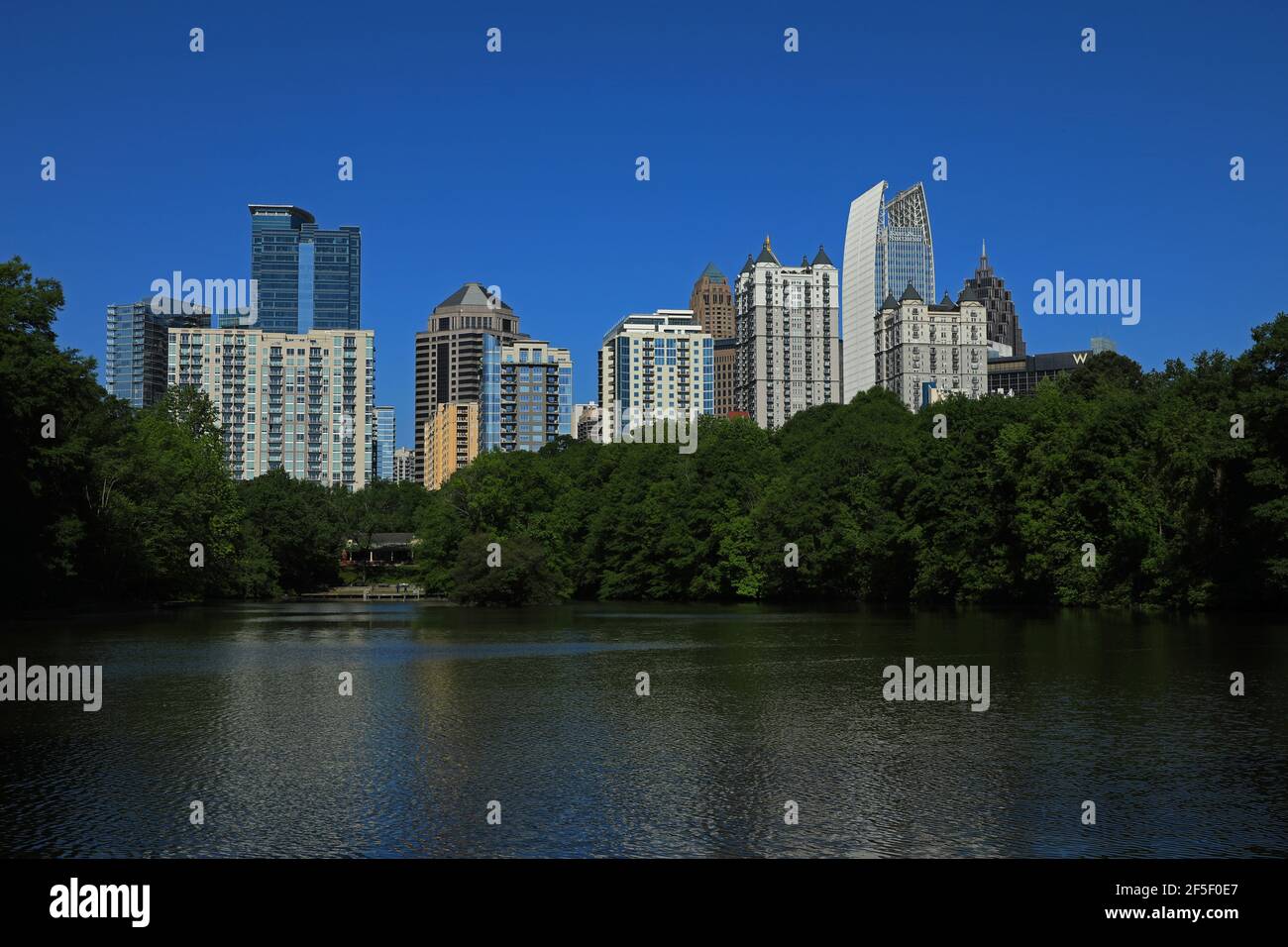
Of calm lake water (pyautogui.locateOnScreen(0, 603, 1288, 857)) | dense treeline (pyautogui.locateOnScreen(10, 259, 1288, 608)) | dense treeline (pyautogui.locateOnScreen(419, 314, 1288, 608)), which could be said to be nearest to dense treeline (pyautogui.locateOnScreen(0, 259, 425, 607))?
dense treeline (pyautogui.locateOnScreen(10, 259, 1288, 608))

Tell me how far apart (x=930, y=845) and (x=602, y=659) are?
2610cm

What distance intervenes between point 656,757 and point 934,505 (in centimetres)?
6330

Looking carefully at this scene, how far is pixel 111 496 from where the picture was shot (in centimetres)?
7950

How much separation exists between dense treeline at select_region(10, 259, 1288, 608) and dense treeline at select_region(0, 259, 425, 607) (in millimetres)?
196

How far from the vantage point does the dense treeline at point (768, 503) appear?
5912 centimetres

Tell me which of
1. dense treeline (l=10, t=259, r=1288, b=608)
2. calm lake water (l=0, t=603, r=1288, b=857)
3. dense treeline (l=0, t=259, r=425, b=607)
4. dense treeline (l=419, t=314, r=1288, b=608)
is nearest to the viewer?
calm lake water (l=0, t=603, r=1288, b=857)

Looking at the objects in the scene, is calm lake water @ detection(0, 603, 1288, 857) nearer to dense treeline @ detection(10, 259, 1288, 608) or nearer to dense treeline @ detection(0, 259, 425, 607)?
dense treeline @ detection(10, 259, 1288, 608)

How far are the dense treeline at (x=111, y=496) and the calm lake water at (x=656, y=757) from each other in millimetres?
21490

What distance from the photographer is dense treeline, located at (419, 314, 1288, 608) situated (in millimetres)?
58438

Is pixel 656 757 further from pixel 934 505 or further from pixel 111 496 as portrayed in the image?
pixel 111 496

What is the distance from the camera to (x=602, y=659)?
40562mm

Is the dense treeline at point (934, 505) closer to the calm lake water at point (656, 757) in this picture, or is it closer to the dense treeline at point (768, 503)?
the dense treeline at point (768, 503)

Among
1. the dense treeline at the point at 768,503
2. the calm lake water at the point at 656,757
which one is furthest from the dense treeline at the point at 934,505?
the calm lake water at the point at 656,757
